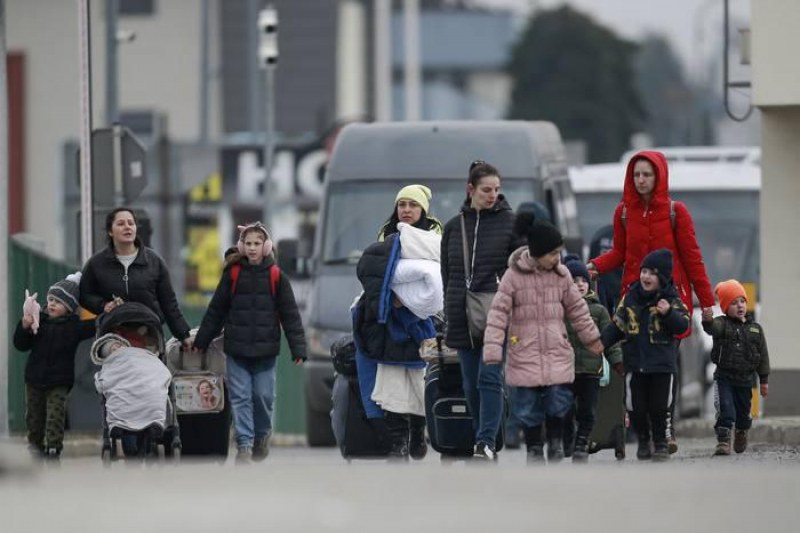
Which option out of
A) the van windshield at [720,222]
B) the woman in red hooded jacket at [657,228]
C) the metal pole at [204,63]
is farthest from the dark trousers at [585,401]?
the metal pole at [204,63]

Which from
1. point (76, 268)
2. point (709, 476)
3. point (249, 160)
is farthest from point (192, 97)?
point (709, 476)

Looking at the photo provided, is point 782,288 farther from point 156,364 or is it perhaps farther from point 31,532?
point 31,532

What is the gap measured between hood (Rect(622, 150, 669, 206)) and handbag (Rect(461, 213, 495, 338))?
1.37m

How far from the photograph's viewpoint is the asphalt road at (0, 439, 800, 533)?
1020cm

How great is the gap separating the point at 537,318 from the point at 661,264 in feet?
3.85

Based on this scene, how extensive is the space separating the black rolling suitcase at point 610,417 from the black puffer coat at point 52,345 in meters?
3.25

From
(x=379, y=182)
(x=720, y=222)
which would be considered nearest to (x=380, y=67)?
(x=720, y=222)

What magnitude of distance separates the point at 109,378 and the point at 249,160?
39.6m

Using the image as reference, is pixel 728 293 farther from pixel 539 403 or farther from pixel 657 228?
pixel 539 403

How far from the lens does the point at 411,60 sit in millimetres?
113562

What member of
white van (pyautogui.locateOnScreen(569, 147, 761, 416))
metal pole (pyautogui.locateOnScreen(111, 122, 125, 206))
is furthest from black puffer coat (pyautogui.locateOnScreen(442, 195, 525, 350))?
white van (pyautogui.locateOnScreen(569, 147, 761, 416))

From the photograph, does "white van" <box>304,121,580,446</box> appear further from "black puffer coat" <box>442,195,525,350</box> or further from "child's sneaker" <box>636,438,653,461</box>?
"black puffer coat" <box>442,195,525,350</box>

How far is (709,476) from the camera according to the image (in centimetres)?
1205

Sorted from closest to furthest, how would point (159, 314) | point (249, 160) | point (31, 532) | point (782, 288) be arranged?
point (31, 532)
point (159, 314)
point (782, 288)
point (249, 160)
